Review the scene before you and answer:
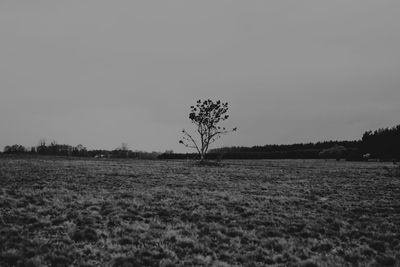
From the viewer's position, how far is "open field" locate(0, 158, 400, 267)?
1048 cm

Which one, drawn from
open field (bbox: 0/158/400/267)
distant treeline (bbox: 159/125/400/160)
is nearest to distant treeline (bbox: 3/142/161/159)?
distant treeline (bbox: 159/125/400/160)

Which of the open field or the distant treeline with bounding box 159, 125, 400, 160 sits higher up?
the distant treeline with bounding box 159, 125, 400, 160

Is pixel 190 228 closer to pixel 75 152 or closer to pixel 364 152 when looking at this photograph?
pixel 364 152

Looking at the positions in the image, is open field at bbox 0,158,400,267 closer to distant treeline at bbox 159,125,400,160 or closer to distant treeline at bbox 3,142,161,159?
distant treeline at bbox 159,125,400,160

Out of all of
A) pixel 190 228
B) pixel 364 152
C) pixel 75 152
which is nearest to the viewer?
pixel 190 228

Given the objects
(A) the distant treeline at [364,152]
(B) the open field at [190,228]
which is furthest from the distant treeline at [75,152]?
(B) the open field at [190,228]

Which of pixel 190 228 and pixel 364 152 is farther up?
pixel 364 152

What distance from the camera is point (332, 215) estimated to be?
17172 millimetres

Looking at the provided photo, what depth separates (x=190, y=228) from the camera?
14.0 metres

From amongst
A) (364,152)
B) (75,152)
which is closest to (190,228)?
(364,152)

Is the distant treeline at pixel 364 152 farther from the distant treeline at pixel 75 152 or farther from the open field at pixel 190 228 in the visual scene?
the open field at pixel 190 228

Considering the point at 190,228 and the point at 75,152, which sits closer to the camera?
the point at 190,228

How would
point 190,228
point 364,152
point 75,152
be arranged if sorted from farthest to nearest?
point 75,152 → point 364,152 → point 190,228

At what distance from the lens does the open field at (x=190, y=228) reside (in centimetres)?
1048
